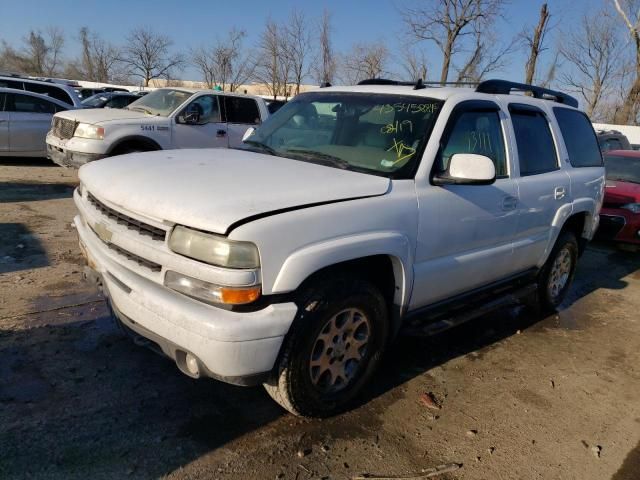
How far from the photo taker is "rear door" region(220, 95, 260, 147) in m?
9.60

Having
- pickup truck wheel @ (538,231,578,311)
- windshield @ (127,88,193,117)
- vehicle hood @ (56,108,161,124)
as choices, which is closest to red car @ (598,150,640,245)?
pickup truck wheel @ (538,231,578,311)

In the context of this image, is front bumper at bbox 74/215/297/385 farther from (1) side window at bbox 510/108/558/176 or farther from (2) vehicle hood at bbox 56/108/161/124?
(2) vehicle hood at bbox 56/108/161/124

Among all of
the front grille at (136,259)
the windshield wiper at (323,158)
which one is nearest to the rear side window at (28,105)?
the windshield wiper at (323,158)

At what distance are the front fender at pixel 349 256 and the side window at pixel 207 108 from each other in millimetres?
6954

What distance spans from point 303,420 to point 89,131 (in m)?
6.81

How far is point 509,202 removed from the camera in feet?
12.6

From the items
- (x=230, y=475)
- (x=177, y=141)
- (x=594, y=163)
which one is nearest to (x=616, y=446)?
(x=230, y=475)

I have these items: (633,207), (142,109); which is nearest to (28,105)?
(142,109)

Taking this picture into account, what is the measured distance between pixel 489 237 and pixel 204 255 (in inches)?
86.1

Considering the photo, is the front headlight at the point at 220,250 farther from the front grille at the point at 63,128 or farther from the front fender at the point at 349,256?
the front grille at the point at 63,128

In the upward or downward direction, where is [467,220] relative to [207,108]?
downward

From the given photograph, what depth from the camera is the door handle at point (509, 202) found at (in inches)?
149

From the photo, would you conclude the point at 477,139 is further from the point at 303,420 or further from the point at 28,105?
the point at 28,105

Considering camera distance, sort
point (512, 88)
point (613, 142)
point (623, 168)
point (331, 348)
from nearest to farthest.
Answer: point (331, 348)
point (512, 88)
point (623, 168)
point (613, 142)
